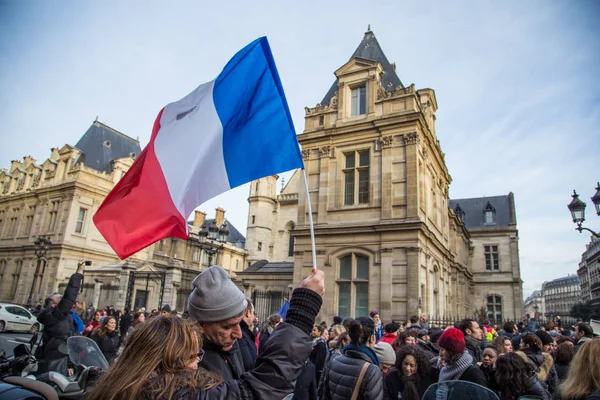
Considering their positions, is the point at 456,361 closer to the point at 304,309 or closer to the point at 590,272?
the point at 304,309

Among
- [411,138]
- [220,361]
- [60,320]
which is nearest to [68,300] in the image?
[60,320]

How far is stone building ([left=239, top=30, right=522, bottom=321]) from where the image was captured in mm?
14711

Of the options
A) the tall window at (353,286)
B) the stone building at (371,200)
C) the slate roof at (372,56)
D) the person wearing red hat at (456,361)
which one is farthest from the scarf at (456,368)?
the slate roof at (372,56)

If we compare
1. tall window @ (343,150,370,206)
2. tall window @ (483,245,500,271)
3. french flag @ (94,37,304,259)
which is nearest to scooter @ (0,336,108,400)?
french flag @ (94,37,304,259)

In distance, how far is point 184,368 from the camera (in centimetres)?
159

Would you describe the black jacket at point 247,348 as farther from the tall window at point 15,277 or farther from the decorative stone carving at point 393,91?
the tall window at point 15,277

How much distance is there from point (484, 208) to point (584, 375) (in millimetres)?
44271

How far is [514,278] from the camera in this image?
123 ft

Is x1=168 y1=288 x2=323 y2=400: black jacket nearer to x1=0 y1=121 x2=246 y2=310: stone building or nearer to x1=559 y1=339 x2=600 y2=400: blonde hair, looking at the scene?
x1=559 y1=339 x2=600 y2=400: blonde hair

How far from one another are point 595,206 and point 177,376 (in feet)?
39.2

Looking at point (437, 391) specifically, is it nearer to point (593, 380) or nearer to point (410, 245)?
point (593, 380)

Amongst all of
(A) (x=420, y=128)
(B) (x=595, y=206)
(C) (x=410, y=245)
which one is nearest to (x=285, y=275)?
(C) (x=410, y=245)

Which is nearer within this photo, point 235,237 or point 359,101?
point 359,101

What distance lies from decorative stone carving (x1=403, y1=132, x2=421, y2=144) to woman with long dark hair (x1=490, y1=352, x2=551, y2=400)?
1243cm
